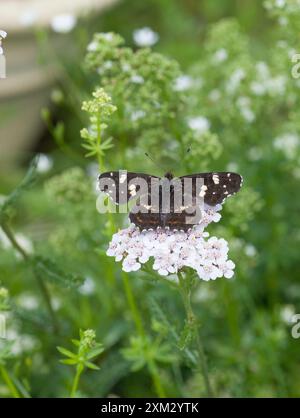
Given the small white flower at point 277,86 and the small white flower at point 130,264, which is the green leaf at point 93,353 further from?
the small white flower at point 277,86

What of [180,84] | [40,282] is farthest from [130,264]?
[180,84]

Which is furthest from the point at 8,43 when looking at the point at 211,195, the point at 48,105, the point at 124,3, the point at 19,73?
the point at 211,195

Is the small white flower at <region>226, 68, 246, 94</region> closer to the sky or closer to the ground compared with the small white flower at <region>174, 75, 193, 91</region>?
closer to the sky

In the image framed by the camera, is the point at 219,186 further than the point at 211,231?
No

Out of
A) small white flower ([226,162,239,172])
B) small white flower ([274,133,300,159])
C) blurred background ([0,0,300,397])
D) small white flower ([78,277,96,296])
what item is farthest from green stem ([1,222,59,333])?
small white flower ([274,133,300,159])

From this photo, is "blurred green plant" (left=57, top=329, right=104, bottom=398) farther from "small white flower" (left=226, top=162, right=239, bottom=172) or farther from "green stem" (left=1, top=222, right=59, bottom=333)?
"small white flower" (left=226, top=162, right=239, bottom=172)

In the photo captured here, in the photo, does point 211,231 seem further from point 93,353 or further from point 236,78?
point 93,353

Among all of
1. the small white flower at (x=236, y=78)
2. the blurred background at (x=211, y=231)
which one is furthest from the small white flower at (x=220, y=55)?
the small white flower at (x=236, y=78)

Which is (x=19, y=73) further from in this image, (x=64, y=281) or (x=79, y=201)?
(x=64, y=281)
